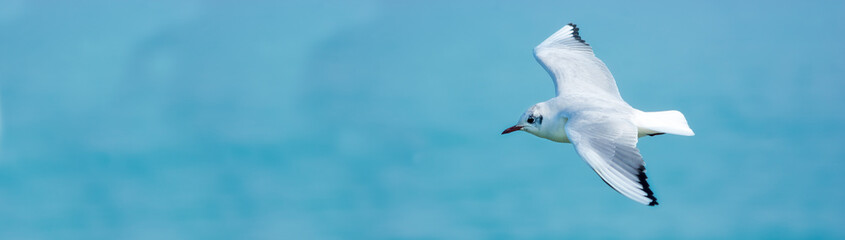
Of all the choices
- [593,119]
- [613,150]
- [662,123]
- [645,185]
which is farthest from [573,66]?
[645,185]

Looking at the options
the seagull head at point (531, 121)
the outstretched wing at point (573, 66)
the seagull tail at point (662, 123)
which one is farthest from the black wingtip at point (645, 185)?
the outstretched wing at point (573, 66)

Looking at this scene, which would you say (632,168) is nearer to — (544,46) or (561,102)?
(561,102)

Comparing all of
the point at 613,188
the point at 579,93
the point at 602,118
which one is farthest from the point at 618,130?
the point at 579,93

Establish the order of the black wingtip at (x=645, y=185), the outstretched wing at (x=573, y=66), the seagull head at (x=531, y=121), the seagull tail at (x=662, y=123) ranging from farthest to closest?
the outstretched wing at (x=573, y=66)
the seagull head at (x=531, y=121)
the seagull tail at (x=662, y=123)
the black wingtip at (x=645, y=185)

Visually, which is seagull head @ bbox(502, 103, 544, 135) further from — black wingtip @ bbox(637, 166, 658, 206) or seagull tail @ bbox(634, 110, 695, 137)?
black wingtip @ bbox(637, 166, 658, 206)

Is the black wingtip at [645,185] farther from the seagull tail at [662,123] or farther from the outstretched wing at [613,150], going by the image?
the seagull tail at [662,123]

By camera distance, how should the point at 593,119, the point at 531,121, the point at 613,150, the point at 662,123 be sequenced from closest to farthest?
the point at 613,150 < the point at 593,119 < the point at 662,123 < the point at 531,121

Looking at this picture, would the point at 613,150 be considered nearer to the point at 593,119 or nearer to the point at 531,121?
the point at 593,119

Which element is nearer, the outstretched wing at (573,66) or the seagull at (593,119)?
the seagull at (593,119)
